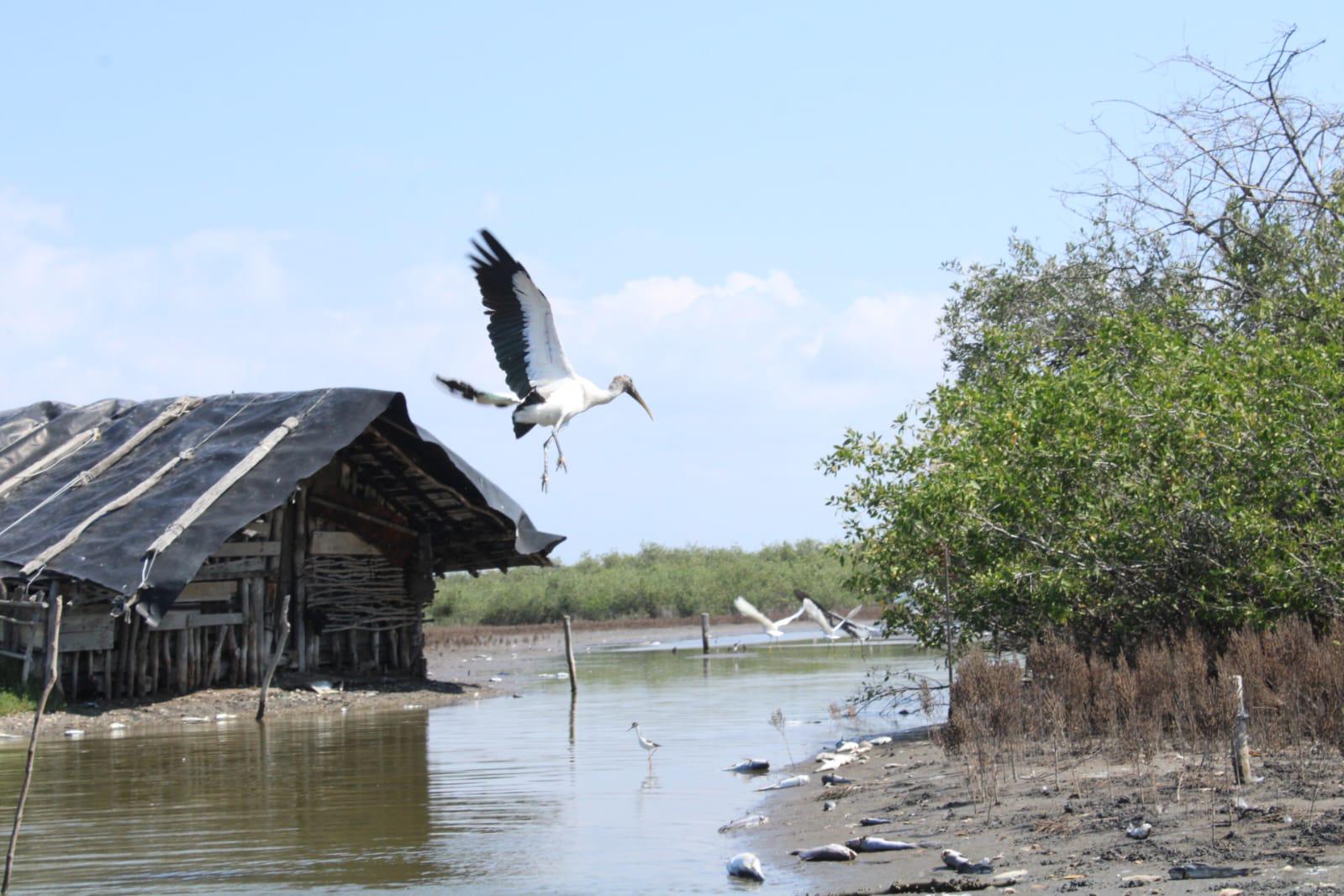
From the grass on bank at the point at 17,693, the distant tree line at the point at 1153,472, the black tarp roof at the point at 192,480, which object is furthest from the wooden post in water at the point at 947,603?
the grass on bank at the point at 17,693

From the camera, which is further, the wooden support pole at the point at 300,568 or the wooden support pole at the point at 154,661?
the wooden support pole at the point at 300,568

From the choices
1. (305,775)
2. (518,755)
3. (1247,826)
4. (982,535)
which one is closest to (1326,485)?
(982,535)

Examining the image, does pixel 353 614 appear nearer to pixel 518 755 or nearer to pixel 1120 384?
pixel 518 755

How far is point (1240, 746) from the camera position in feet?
27.8

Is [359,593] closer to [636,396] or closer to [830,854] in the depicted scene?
→ [636,396]

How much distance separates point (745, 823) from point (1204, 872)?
3.79 meters

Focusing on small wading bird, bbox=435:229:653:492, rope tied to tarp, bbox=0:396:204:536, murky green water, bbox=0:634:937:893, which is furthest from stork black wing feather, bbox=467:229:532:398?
rope tied to tarp, bbox=0:396:204:536

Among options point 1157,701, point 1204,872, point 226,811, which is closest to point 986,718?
point 1157,701

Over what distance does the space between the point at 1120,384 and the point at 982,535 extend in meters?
2.00

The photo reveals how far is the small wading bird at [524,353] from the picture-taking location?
12.2 metres

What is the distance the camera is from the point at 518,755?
14.8m

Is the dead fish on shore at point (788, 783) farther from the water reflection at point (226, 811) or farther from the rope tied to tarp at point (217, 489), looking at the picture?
the rope tied to tarp at point (217, 489)

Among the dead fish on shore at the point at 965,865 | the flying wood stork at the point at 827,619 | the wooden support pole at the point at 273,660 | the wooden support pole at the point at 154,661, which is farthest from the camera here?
the wooden support pole at the point at 154,661

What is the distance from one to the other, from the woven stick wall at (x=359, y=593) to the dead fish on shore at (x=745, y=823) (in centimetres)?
1378
